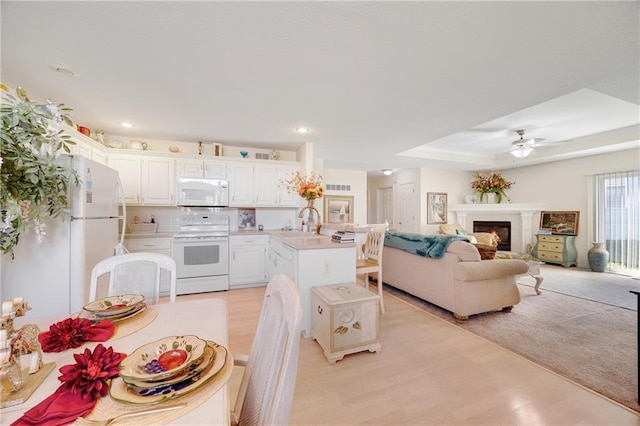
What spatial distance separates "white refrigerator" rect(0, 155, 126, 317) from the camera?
6.00 ft

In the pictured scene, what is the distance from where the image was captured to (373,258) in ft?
10.5

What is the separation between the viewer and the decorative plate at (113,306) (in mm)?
1126

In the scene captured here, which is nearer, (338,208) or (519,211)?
(519,211)

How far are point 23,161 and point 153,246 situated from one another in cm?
260

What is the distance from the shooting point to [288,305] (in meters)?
0.74

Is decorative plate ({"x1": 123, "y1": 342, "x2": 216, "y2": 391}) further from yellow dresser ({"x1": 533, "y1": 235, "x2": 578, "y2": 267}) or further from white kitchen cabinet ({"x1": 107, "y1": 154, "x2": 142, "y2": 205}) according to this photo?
yellow dresser ({"x1": 533, "y1": 235, "x2": 578, "y2": 267})

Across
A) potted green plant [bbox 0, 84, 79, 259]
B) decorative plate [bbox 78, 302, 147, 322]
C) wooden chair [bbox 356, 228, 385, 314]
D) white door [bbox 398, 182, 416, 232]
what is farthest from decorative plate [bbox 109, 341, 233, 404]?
white door [bbox 398, 182, 416, 232]

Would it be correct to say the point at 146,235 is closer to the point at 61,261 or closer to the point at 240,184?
the point at 240,184

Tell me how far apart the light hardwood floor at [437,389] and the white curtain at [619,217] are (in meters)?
5.21

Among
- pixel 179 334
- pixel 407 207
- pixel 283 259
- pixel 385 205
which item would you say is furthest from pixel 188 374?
pixel 385 205

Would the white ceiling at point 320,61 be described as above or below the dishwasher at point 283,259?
above

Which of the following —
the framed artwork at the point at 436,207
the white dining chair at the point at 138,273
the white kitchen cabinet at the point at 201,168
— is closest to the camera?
the white dining chair at the point at 138,273

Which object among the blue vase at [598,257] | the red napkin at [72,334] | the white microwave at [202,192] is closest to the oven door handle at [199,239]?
the white microwave at [202,192]

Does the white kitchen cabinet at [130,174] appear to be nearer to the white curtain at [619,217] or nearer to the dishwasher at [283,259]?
the dishwasher at [283,259]
